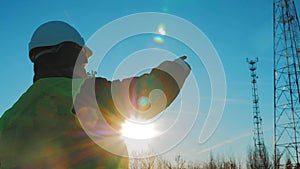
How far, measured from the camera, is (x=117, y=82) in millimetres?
1479

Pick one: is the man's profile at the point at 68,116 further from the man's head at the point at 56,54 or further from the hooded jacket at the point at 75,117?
the man's head at the point at 56,54

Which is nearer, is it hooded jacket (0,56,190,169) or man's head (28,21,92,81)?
hooded jacket (0,56,190,169)

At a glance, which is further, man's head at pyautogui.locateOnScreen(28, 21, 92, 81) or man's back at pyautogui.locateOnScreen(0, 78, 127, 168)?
man's head at pyautogui.locateOnScreen(28, 21, 92, 81)

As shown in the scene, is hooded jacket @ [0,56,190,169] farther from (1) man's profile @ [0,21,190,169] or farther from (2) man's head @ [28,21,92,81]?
(2) man's head @ [28,21,92,81]

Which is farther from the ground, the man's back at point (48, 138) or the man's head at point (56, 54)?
the man's head at point (56, 54)

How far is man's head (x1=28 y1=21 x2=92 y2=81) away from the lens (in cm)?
190

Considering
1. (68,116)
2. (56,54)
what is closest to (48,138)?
(68,116)

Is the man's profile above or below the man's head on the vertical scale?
below

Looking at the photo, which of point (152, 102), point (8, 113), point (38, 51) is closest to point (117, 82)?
point (152, 102)

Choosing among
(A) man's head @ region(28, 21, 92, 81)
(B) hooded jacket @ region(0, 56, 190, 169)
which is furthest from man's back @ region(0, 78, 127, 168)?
(A) man's head @ region(28, 21, 92, 81)

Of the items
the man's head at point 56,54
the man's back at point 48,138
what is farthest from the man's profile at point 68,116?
the man's head at point 56,54

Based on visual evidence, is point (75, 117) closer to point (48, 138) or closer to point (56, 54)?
point (48, 138)

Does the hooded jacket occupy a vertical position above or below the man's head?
below

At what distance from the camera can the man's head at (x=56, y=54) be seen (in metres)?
1.90
